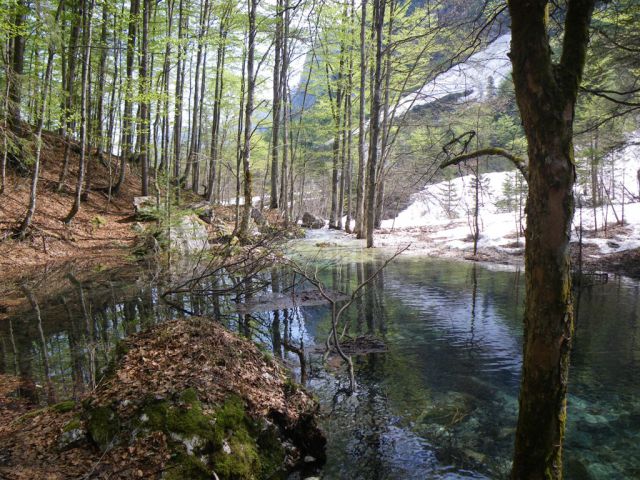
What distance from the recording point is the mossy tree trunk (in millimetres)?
2391

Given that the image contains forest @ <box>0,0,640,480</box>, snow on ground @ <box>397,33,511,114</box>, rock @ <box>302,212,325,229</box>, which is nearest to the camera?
forest @ <box>0,0,640,480</box>

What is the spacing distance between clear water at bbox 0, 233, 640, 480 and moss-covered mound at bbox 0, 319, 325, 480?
0.63 m

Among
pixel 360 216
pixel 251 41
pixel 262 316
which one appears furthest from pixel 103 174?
pixel 262 316

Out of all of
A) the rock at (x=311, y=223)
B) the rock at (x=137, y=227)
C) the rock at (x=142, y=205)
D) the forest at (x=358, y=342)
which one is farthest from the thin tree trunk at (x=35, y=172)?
the rock at (x=311, y=223)

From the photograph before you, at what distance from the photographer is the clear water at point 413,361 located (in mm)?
4109

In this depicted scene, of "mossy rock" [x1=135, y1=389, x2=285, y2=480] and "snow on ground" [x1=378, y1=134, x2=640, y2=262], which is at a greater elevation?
"snow on ground" [x1=378, y1=134, x2=640, y2=262]

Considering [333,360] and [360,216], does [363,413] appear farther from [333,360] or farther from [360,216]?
[360,216]

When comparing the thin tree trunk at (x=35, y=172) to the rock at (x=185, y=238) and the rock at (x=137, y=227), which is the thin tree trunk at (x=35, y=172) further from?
the rock at (x=185, y=238)

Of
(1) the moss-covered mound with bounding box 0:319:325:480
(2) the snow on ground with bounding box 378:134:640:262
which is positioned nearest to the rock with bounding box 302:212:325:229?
(2) the snow on ground with bounding box 378:134:640:262

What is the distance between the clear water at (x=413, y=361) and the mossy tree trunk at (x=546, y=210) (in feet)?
5.08

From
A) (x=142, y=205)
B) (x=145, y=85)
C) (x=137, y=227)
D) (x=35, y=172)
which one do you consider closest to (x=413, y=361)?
(x=35, y=172)

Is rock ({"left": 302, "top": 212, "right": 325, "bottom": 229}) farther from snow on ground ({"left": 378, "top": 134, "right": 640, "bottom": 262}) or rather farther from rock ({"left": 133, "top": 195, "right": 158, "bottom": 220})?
rock ({"left": 133, "top": 195, "right": 158, "bottom": 220})

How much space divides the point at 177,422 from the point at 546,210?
3.06 metres

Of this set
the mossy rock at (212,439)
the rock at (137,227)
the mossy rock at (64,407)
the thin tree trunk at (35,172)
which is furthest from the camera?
the rock at (137,227)
